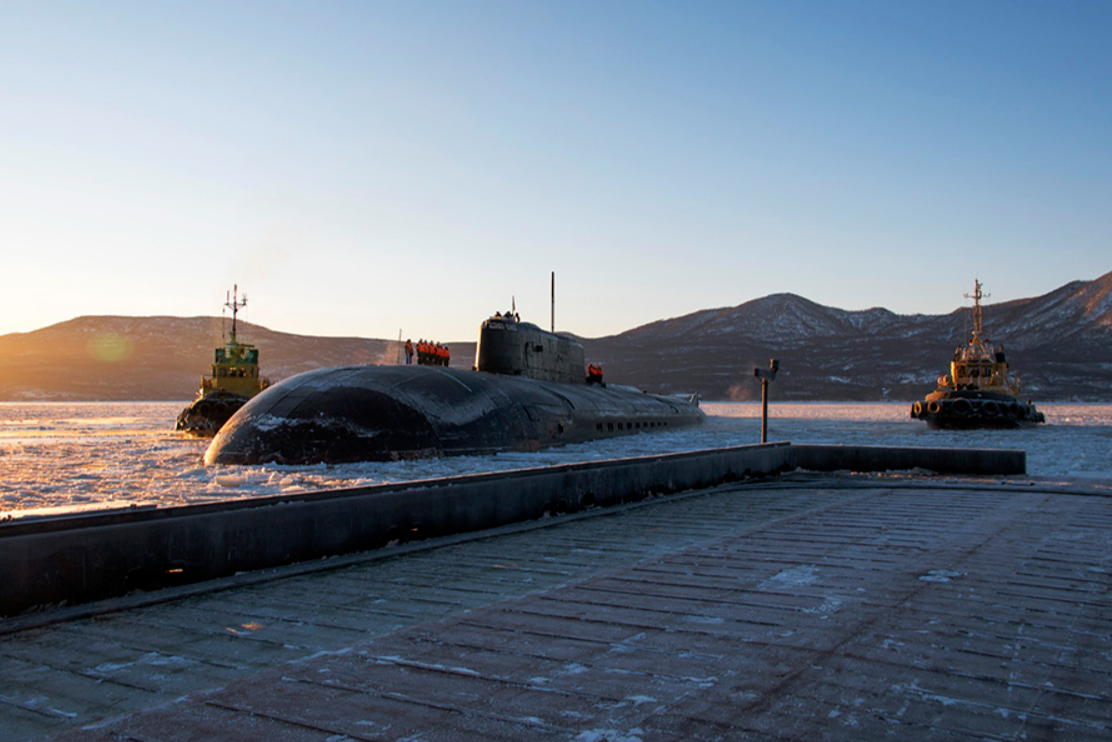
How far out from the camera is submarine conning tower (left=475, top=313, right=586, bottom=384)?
2909cm

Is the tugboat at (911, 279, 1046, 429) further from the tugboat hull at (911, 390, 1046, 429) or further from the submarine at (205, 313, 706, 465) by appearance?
the submarine at (205, 313, 706, 465)

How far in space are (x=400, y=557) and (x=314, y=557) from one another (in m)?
0.71

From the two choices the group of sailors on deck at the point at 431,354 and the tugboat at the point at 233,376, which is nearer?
the group of sailors on deck at the point at 431,354

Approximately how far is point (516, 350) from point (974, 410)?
31726 mm

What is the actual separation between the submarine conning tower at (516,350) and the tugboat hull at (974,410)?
1096 inches

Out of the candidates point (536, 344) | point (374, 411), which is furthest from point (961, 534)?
point (536, 344)

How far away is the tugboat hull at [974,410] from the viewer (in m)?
48.2

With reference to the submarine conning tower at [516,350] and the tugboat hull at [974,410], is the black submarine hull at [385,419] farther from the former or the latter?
the tugboat hull at [974,410]

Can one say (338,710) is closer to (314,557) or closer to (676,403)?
(314,557)

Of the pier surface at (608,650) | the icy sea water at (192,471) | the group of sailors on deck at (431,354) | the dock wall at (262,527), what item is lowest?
the icy sea water at (192,471)

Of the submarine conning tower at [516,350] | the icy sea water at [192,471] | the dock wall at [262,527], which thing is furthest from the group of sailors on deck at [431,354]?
the dock wall at [262,527]

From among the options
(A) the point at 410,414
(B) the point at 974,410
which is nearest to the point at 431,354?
(A) the point at 410,414

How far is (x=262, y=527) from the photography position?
661cm

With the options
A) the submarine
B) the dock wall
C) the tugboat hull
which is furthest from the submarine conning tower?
the tugboat hull
